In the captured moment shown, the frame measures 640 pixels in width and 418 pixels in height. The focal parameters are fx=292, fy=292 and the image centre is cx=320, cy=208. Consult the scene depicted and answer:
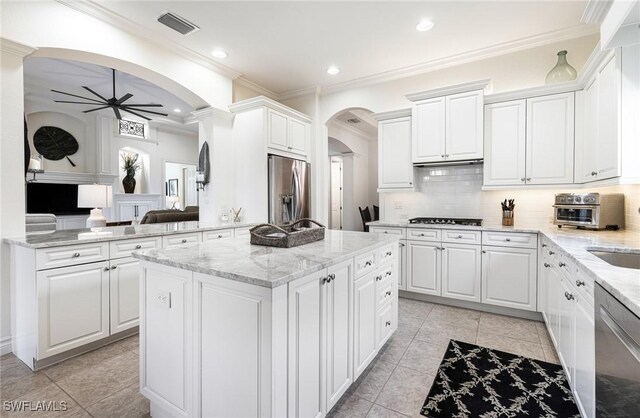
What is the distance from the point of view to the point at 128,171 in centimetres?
749

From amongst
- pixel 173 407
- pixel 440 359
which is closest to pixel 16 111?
pixel 173 407

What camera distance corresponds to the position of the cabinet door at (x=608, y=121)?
2.04m

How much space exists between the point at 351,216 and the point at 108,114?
645 cm

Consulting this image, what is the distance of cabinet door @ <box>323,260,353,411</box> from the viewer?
155 cm

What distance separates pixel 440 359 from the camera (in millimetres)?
2297

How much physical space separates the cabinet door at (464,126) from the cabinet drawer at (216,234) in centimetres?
285

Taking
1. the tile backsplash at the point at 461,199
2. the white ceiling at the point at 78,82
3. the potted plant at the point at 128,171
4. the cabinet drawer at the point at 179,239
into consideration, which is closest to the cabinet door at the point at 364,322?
the cabinet drawer at the point at 179,239

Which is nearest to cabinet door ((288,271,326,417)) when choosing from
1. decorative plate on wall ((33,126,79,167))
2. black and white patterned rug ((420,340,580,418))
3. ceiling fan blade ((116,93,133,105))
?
black and white patterned rug ((420,340,580,418))

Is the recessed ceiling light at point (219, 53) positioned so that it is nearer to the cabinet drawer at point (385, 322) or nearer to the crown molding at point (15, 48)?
the crown molding at point (15, 48)

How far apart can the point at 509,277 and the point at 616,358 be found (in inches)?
85.3

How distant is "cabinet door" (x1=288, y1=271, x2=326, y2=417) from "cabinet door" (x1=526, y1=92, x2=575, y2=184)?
2.94m

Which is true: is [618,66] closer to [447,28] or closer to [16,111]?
[447,28]

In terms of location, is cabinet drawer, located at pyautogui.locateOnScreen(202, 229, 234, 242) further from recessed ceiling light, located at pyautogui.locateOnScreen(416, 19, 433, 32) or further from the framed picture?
the framed picture

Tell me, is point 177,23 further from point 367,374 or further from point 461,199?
point 461,199
